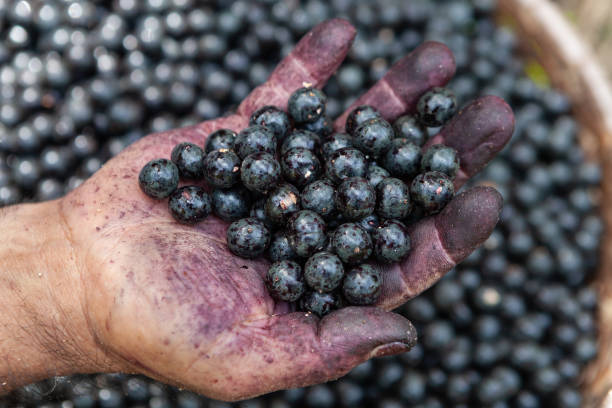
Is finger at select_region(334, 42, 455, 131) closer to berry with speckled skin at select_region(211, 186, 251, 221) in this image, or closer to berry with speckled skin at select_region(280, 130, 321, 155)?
berry with speckled skin at select_region(280, 130, 321, 155)

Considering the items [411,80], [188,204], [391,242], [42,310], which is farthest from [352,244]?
[42,310]

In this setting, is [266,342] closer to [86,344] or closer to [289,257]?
[289,257]

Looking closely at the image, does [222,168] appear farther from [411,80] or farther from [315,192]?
[411,80]

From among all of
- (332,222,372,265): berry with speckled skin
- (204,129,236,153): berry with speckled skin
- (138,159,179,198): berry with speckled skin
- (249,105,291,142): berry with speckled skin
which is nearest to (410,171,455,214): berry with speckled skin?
(332,222,372,265): berry with speckled skin

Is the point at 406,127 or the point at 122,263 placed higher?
the point at 406,127

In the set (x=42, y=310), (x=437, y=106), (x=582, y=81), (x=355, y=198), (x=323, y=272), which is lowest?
(x=42, y=310)

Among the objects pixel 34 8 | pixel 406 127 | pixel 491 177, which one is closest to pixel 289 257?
pixel 406 127

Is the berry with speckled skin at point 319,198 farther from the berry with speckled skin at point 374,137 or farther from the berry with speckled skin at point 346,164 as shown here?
the berry with speckled skin at point 374,137

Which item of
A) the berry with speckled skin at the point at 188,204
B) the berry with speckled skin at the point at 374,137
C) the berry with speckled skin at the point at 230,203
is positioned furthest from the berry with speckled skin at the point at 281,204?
the berry with speckled skin at the point at 374,137
